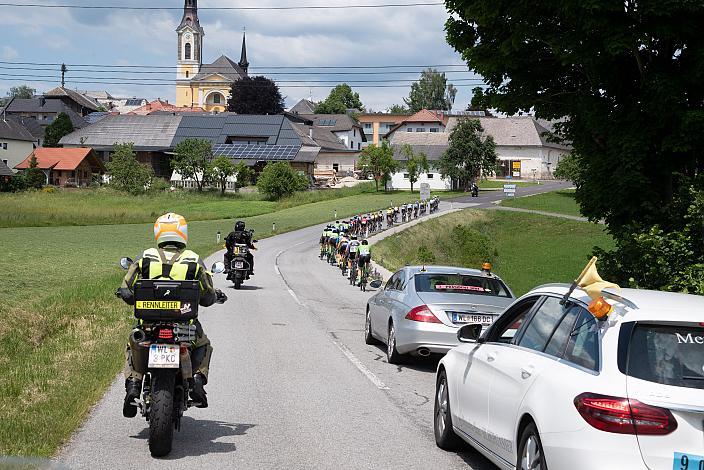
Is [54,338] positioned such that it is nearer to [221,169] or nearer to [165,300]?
[165,300]

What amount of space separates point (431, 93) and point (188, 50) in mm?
52835

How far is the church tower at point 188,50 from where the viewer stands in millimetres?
192125

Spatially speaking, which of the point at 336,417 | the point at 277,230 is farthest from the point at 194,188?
the point at 336,417

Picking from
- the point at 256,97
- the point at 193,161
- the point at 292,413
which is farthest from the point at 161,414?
the point at 256,97

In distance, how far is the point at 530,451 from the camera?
19.3ft

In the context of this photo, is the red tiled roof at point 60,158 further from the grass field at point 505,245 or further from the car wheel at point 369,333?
the car wheel at point 369,333

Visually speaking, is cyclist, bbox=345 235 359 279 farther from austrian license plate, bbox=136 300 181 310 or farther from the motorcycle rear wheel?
the motorcycle rear wheel

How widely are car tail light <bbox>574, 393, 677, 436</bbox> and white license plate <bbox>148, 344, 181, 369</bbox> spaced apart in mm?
3581

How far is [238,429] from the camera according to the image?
869 centimetres

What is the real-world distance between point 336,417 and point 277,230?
5095 cm

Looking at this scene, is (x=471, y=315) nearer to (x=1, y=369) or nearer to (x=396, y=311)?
(x=396, y=311)

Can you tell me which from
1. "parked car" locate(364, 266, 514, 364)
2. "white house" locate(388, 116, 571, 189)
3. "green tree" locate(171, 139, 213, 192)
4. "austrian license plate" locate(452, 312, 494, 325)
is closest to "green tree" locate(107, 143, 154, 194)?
"green tree" locate(171, 139, 213, 192)

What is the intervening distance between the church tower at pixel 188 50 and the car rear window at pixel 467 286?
183152 mm

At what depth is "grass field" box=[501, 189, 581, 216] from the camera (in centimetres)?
7654
